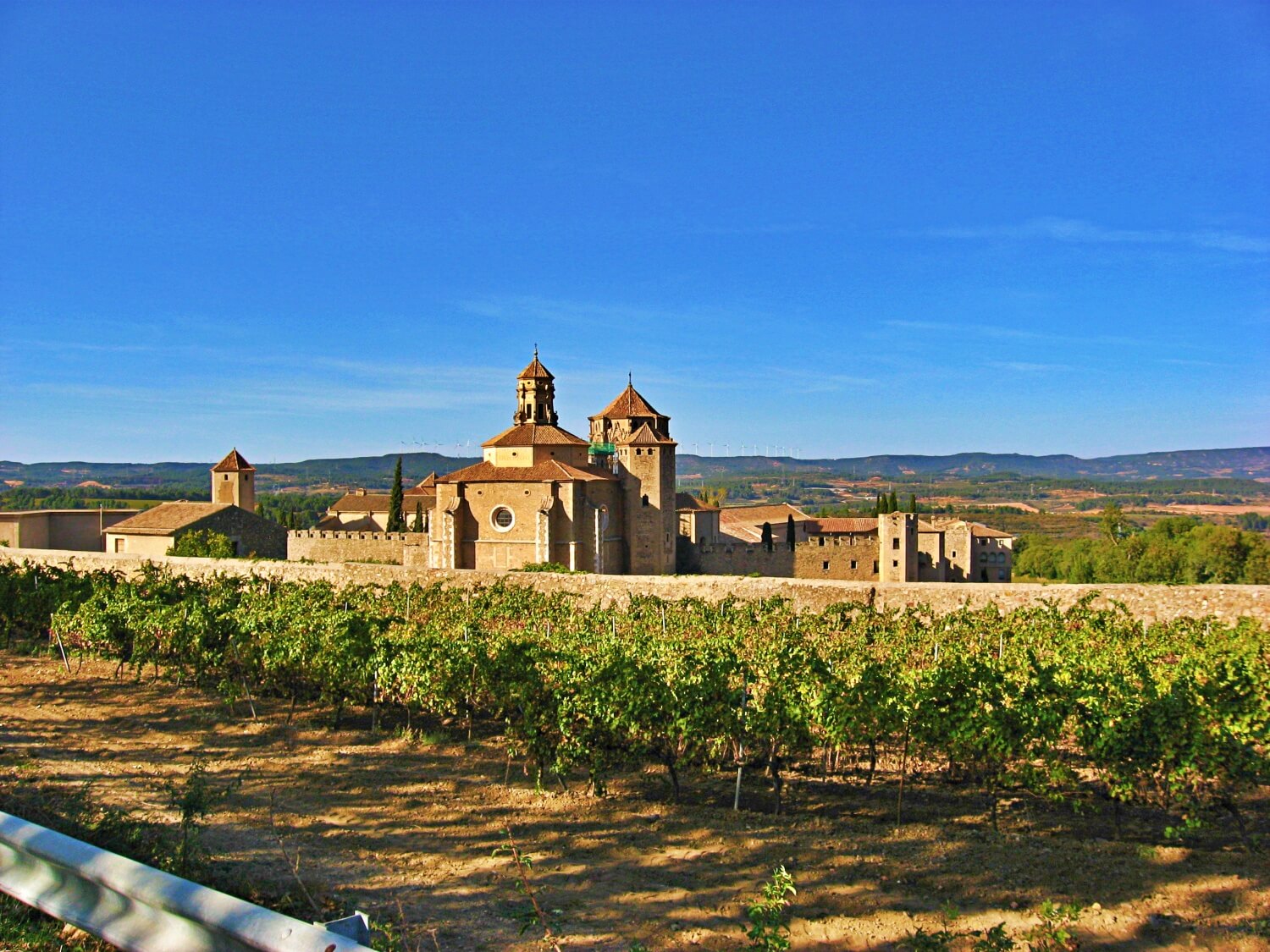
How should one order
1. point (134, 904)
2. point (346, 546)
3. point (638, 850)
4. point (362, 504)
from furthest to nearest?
point (362, 504)
point (346, 546)
point (638, 850)
point (134, 904)

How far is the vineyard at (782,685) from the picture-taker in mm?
10109

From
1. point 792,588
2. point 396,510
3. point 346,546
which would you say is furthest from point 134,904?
point 396,510

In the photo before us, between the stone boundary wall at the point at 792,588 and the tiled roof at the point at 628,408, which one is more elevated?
the tiled roof at the point at 628,408

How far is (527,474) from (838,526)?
23.0 metres

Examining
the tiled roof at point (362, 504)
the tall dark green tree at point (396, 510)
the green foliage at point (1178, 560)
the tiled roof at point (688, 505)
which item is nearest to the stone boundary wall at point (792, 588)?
the tiled roof at point (688, 505)

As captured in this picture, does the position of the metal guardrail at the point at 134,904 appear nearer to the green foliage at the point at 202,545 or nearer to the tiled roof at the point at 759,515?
the green foliage at the point at 202,545

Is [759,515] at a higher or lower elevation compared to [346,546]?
higher

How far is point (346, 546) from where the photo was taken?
4503 cm

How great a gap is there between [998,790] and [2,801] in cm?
1117

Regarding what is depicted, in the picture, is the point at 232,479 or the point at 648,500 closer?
the point at 648,500

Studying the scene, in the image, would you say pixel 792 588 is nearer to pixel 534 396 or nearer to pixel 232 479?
pixel 534 396

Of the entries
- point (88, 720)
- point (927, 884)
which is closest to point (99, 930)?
point (927, 884)

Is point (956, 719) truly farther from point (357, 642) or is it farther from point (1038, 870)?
point (357, 642)

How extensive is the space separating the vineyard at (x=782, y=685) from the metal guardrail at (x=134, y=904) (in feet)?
26.5
